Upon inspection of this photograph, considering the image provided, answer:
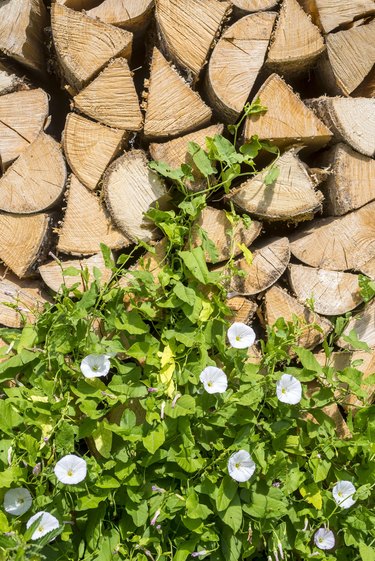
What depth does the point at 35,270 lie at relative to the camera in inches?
81.0

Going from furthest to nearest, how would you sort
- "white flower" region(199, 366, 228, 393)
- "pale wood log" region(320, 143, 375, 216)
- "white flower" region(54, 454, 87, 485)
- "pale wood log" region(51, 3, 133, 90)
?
1. "pale wood log" region(320, 143, 375, 216)
2. "pale wood log" region(51, 3, 133, 90)
3. "white flower" region(199, 366, 228, 393)
4. "white flower" region(54, 454, 87, 485)

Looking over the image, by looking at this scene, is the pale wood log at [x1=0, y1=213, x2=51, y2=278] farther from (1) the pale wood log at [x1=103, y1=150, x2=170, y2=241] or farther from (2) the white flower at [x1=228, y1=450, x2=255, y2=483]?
(2) the white flower at [x1=228, y1=450, x2=255, y2=483]

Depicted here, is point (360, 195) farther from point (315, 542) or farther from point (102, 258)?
point (315, 542)

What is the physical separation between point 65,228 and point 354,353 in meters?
1.09

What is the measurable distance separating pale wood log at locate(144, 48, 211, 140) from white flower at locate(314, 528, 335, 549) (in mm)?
1436

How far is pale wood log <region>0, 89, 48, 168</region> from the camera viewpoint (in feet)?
6.73

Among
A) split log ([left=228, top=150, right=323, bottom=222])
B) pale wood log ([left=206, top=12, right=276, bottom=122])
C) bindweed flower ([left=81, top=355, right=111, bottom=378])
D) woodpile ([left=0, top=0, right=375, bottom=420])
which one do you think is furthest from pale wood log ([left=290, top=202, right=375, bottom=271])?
bindweed flower ([left=81, top=355, right=111, bottom=378])

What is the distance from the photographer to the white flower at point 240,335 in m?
1.93

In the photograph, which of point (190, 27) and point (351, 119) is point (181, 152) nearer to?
point (190, 27)

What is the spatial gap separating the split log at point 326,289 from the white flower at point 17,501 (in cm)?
108

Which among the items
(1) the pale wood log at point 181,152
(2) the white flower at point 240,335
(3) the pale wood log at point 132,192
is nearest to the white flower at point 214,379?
(2) the white flower at point 240,335

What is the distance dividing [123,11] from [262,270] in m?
0.99

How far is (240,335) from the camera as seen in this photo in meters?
1.95

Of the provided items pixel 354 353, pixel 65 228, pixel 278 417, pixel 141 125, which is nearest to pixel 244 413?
pixel 278 417
